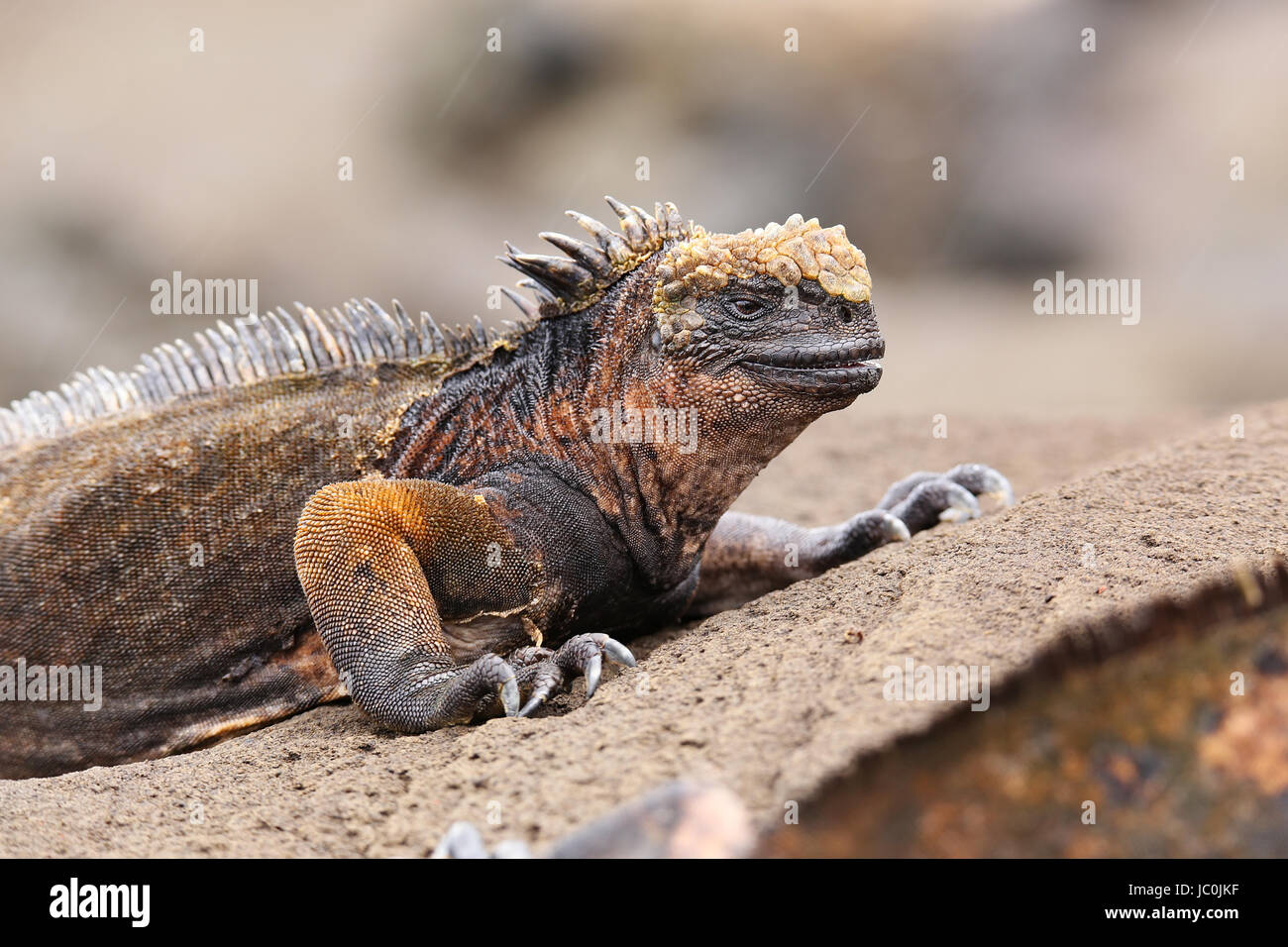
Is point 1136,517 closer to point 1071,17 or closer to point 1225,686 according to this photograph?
point 1225,686

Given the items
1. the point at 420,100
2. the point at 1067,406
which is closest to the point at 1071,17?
the point at 1067,406

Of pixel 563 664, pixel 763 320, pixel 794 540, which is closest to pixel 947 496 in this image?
pixel 794 540

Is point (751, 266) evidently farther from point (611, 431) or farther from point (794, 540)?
point (794, 540)

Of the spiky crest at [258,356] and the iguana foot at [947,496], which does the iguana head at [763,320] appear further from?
the iguana foot at [947,496]

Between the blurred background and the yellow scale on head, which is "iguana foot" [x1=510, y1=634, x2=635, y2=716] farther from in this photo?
the blurred background

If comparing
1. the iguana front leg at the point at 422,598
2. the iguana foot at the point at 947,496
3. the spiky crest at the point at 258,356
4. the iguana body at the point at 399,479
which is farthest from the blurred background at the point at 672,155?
the iguana front leg at the point at 422,598

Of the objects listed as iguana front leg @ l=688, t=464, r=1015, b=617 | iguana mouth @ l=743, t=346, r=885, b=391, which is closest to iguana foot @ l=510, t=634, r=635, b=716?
iguana mouth @ l=743, t=346, r=885, b=391
